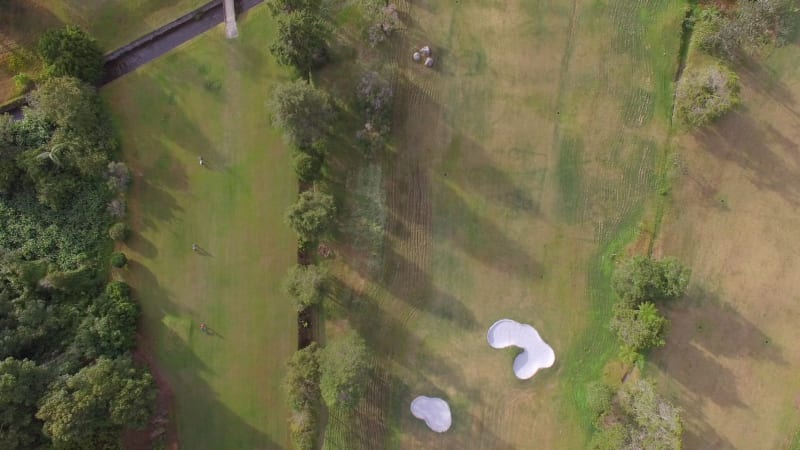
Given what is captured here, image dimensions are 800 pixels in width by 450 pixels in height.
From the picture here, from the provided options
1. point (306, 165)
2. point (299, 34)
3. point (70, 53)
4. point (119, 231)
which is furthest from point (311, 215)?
point (70, 53)

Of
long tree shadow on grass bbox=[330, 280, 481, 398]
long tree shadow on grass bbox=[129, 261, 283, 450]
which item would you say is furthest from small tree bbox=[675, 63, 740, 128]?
long tree shadow on grass bbox=[129, 261, 283, 450]

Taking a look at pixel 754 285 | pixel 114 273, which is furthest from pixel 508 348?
pixel 114 273

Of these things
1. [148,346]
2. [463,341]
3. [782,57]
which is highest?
[782,57]

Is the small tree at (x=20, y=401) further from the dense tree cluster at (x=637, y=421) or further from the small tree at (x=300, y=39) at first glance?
the dense tree cluster at (x=637, y=421)

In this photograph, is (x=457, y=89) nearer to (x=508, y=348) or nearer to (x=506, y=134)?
(x=506, y=134)

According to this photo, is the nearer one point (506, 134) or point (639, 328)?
point (639, 328)

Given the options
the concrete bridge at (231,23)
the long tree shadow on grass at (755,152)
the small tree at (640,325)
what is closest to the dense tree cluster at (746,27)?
the long tree shadow on grass at (755,152)
